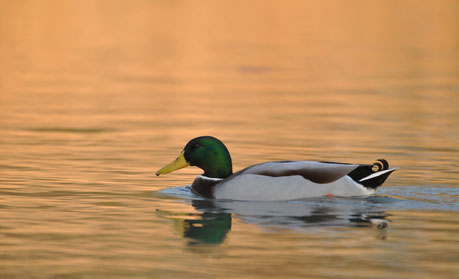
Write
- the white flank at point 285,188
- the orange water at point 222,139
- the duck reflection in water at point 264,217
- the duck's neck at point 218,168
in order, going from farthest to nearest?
1. the duck's neck at point 218,168
2. the white flank at point 285,188
3. the duck reflection in water at point 264,217
4. the orange water at point 222,139

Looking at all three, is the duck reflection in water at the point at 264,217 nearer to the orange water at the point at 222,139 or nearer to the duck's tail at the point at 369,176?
the orange water at the point at 222,139

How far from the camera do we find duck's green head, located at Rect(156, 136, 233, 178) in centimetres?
1308

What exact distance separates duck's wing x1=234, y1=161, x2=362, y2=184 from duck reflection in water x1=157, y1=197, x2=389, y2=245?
324 millimetres

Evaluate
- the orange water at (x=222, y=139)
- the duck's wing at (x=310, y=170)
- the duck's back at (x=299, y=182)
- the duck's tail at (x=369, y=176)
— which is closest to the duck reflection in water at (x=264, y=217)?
the orange water at (x=222, y=139)

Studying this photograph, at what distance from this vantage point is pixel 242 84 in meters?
25.2

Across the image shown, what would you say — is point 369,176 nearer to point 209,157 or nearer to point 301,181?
point 301,181

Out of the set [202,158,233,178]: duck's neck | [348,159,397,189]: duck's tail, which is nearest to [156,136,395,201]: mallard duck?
[348,159,397,189]: duck's tail

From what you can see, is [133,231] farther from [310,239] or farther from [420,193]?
[420,193]

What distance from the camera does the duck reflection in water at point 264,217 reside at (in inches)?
416

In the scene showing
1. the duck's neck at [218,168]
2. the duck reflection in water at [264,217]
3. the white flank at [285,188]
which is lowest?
the duck reflection in water at [264,217]

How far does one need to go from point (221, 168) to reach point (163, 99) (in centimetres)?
946

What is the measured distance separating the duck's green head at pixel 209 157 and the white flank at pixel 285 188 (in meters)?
0.62

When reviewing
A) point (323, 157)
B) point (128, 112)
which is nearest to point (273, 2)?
point (128, 112)

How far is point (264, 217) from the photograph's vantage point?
11.3m
